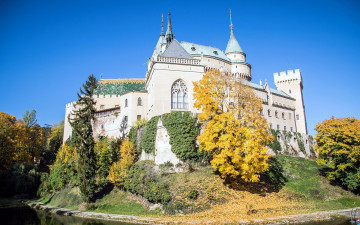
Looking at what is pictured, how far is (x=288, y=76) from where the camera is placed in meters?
61.6

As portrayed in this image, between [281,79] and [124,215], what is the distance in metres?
53.1

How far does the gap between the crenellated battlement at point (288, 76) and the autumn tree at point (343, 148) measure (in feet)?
111

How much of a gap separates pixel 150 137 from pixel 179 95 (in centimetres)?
712

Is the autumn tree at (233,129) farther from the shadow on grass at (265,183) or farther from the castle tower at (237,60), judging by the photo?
the castle tower at (237,60)

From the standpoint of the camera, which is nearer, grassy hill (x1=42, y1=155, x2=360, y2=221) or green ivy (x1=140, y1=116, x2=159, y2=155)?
grassy hill (x1=42, y1=155, x2=360, y2=221)

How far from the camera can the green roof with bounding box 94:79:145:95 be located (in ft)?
176

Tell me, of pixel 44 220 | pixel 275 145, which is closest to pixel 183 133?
pixel 44 220

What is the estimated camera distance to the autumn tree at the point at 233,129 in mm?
21875

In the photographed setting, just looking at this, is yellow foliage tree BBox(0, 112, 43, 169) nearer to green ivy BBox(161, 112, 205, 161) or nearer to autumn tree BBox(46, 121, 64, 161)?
autumn tree BBox(46, 121, 64, 161)

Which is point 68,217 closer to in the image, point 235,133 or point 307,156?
point 235,133

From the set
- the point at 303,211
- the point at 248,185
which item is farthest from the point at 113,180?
the point at 303,211

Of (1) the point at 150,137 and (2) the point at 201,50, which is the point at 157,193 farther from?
(2) the point at 201,50

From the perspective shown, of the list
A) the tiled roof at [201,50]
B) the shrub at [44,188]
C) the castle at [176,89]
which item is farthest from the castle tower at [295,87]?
the shrub at [44,188]

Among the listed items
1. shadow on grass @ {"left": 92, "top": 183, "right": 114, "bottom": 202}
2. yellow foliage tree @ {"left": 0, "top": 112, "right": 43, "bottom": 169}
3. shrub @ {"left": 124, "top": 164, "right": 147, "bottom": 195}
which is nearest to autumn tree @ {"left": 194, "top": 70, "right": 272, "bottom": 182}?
shrub @ {"left": 124, "top": 164, "right": 147, "bottom": 195}
